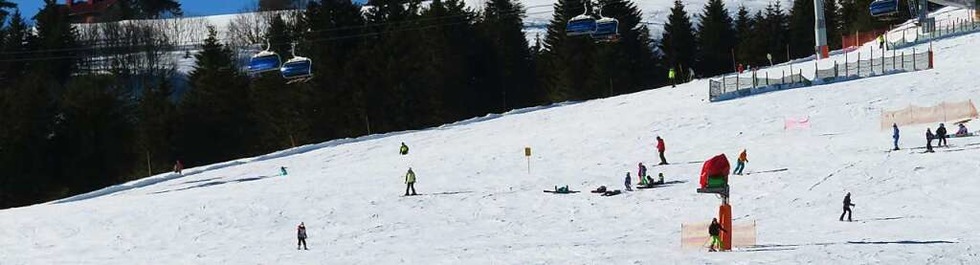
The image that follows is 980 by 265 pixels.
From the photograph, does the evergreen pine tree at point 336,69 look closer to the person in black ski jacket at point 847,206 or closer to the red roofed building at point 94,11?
the person in black ski jacket at point 847,206

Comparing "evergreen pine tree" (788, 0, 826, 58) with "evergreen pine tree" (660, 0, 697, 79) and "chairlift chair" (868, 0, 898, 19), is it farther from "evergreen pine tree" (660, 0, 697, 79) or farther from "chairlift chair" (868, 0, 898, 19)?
"chairlift chair" (868, 0, 898, 19)

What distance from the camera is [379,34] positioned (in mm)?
83562

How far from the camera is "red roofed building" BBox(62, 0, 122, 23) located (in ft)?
462

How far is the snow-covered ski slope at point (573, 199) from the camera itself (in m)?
28.2

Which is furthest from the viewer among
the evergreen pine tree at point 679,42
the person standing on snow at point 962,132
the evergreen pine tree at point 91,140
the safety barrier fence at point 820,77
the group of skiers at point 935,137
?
the evergreen pine tree at point 679,42

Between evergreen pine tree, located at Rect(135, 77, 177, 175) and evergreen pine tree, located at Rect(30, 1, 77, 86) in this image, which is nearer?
evergreen pine tree, located at Rect(135, 77, 177, 175)

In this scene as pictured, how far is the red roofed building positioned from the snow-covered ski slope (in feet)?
303

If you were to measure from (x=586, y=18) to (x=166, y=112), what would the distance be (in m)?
31.2

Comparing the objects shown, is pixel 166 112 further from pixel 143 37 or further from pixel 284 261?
pixel 143 37

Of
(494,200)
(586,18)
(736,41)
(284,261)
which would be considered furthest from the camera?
(736,41)

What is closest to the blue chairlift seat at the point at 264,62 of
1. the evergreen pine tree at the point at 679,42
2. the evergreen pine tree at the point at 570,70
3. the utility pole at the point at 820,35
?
the utility pole at the point at 820,35

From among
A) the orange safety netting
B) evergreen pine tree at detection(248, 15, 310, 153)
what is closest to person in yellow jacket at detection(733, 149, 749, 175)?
the orange safety netting

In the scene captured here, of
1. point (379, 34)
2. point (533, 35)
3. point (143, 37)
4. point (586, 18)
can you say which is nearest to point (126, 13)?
point (143, 37)

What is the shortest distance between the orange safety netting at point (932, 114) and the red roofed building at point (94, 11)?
105952 mm
